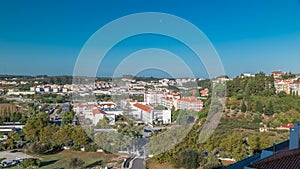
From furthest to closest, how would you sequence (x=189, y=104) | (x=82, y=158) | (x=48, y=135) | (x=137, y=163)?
(x=189, y=104) < (x=48, y=135) < (x=82, y=158) < (x=137, y=163)

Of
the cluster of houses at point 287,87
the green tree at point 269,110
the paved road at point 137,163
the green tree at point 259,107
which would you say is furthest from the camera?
the cluster of houses at point 287,87

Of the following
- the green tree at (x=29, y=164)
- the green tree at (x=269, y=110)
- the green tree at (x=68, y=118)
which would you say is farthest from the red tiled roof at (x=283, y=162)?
the green tree at (x=68, y=118)

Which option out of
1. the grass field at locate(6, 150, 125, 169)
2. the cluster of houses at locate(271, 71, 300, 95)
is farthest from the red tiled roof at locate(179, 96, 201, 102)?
the cluster of houses at locate(271, 71, 300, 95)

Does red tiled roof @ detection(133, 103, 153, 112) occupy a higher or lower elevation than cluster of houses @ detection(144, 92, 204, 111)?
lower

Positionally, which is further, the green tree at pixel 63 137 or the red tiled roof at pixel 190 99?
the red tiled roof at pixel 190 99

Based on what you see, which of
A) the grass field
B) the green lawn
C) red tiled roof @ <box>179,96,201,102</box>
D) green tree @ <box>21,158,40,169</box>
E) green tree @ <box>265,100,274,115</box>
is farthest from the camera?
green tree @ <box>265,100,274,115</box>

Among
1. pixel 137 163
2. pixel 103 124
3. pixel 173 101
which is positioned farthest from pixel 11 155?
pixel 173 101

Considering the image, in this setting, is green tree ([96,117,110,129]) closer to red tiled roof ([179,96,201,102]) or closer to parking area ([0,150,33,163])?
parking area ([0,150,33,163])

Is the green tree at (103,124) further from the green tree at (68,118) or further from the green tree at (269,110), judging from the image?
the green tree at (269,110)

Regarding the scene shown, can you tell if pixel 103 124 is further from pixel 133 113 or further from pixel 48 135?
pixel 48 135
